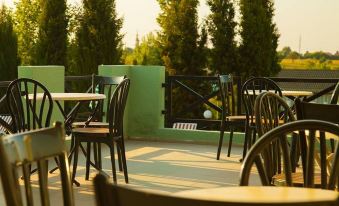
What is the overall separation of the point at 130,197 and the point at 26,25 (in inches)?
693

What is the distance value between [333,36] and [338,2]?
769 millimetres

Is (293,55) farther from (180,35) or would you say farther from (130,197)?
(130,197)

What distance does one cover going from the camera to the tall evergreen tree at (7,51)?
38.7ft

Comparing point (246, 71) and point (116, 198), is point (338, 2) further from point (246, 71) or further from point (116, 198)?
point (116, 198)

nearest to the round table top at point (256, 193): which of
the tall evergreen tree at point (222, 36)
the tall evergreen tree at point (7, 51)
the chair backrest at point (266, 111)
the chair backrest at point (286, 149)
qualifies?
the chair backrest at point (286, 149)

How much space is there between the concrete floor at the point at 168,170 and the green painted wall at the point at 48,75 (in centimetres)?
85

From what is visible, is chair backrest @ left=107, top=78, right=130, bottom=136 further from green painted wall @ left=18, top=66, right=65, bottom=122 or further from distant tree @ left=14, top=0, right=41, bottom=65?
distant tree @ left=14, top=0, right=41, bottom=65

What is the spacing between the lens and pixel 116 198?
115 cm

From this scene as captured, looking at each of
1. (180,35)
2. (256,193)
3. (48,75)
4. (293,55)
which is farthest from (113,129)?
(293,55)

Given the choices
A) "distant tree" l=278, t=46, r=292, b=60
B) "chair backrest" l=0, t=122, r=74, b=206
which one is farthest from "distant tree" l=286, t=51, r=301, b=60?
"chair backrest" l=0, t=122, r=74, b=206

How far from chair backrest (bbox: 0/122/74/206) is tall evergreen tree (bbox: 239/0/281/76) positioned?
38.5 feet

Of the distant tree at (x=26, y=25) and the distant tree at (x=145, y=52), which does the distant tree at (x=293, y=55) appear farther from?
the distant tree at (x=26, y=25)

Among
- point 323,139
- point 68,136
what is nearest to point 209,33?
point 68,136

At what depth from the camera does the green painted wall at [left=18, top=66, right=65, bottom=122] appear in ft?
22.6
